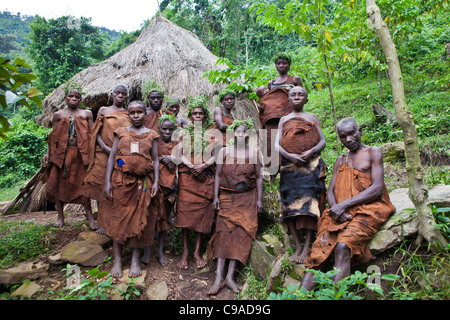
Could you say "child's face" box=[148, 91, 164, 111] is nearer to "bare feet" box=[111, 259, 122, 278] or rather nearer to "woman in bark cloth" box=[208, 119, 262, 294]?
"woman in bark cloth" box=[208, 119, 262, 294]

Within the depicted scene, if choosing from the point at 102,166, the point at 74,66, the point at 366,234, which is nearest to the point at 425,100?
the point at 366,234

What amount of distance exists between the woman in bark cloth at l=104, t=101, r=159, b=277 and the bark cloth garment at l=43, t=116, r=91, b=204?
0.93 m

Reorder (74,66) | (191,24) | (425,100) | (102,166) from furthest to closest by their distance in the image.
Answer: (191,24) < (74,66) < (425,100) < (102,166)

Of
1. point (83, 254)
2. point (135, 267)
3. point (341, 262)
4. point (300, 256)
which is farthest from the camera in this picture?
point (83, 254)

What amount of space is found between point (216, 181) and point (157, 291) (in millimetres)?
1339

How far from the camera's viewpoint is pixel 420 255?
8.13 feet

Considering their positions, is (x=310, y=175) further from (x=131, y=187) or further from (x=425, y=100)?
(x=425, y=100)

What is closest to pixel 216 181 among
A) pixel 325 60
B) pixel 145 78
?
pixel 325 60

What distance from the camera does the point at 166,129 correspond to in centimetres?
367

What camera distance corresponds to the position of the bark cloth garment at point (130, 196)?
305 cm

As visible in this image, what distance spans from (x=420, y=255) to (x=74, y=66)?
16.0 meters

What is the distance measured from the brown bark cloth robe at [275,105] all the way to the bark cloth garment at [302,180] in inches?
24.3

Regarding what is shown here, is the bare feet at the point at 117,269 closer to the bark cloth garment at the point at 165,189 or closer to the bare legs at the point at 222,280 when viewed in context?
the bark cloth garment at the point at 165,189

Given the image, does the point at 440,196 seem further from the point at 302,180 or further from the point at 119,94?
the point at 119,94
